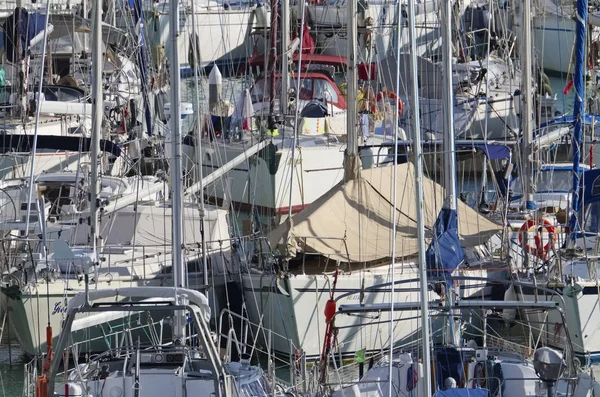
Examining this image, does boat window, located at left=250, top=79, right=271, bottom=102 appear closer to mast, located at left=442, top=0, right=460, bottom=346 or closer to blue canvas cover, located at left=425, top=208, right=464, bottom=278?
mast, located at left=442, top=0, right=460, bottom=346

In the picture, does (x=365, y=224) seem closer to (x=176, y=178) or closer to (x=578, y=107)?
(x=578, y=107)

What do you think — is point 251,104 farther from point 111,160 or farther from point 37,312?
point 37,312

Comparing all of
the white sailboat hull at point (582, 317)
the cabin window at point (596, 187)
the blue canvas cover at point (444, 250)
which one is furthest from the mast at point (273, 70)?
the blue canvas cover at point (444, 250)

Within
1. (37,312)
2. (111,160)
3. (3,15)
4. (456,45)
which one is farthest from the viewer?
(3,15)

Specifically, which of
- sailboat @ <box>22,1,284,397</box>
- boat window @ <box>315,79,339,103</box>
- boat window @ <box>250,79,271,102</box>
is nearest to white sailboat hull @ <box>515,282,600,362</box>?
sailboat @ <box>22,1,284,397</box>

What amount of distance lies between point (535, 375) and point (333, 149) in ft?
46.2

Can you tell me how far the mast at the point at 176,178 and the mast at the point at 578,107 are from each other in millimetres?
8700

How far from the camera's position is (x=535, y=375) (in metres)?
17.4

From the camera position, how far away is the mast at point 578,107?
23.9 meters

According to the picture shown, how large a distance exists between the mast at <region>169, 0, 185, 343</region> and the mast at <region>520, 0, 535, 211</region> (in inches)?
446

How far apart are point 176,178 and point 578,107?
10.2m

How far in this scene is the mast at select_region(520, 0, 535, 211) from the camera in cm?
2709

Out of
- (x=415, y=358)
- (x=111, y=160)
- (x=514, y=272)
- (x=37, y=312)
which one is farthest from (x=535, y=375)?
(x=111, y=160)

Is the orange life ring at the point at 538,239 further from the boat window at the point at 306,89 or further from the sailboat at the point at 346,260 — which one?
the boat window at the point at 306,89
